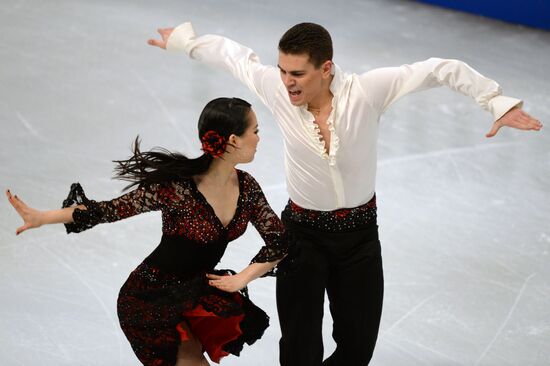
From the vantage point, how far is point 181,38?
4184 millimetres

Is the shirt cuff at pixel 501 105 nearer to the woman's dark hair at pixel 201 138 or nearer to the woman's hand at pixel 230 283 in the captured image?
the woman's dark hair at pixel 201 138

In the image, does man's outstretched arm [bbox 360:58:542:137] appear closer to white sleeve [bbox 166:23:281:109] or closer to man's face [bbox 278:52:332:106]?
man's face [bbox 278:52:332:106]

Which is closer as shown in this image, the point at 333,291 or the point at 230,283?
the point at 230,283

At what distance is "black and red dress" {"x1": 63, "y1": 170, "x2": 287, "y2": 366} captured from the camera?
338 centimetres

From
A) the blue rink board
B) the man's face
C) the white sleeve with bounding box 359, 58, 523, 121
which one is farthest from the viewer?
the blue rink board

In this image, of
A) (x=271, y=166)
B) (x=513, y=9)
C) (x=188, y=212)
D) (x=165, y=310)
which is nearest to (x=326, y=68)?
(x=188, y=212)

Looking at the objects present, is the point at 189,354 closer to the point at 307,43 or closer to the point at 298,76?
the point at 298,76

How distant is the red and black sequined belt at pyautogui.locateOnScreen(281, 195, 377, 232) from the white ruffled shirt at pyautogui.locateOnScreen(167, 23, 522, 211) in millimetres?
22

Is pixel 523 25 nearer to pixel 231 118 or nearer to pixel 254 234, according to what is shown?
pixel 254 234

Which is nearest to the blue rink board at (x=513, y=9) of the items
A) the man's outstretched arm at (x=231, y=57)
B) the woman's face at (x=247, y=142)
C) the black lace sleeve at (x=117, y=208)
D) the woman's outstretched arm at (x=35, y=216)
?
the man's outstretched arm at (x=231, y=57)

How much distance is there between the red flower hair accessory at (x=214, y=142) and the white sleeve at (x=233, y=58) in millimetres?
567

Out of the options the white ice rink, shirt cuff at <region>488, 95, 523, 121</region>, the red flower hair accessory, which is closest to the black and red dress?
the red flower hair accessory

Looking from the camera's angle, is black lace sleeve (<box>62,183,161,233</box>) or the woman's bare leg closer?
black lace sleeve (<box>62,183,161,233</box>)

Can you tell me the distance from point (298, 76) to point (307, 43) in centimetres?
12
